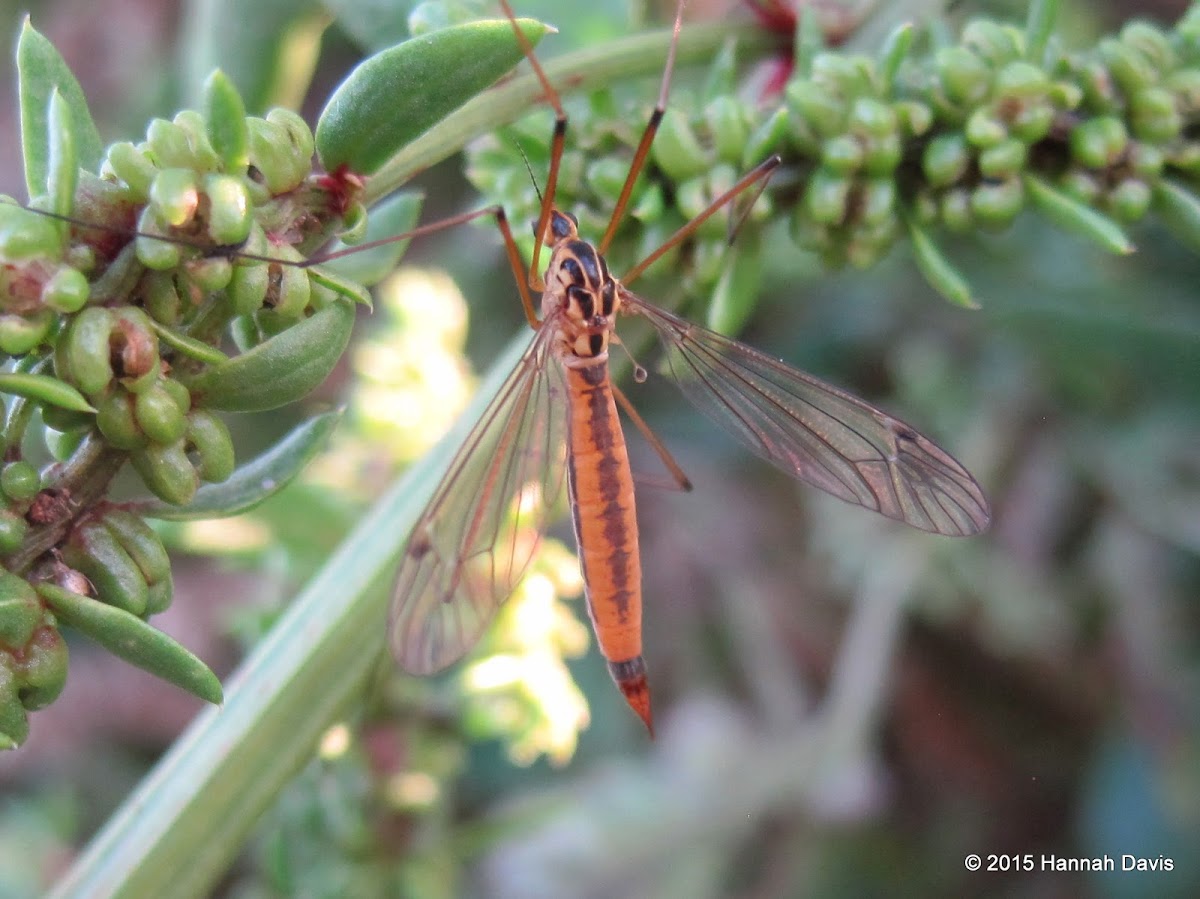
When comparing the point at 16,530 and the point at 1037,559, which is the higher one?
the point at 16,530

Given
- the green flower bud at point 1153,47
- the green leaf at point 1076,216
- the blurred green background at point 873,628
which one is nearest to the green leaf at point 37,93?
the green leaf at point 1076,216

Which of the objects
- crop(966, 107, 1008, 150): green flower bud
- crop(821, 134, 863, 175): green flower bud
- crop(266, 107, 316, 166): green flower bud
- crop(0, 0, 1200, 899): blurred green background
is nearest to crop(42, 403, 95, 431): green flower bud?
crop(266, 107, 316, 166): green flower bud

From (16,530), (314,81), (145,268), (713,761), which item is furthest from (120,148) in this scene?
(314,81)

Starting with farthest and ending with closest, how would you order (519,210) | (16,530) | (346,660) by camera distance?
(519,210), (346,660), (16,530)

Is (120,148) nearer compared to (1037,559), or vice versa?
(120,148)

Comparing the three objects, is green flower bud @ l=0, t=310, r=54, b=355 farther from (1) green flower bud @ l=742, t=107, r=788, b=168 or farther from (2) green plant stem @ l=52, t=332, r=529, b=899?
(1) green flower bud @ l=742, t=107, r=788, b=168

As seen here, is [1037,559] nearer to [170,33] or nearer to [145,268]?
[145,268]

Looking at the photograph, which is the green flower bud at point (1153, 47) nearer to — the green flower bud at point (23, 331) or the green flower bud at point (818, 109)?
the green flower bud at point (818, 109)
